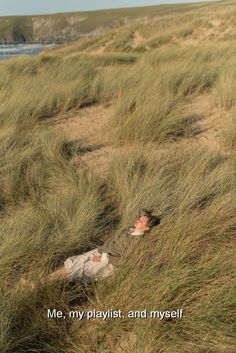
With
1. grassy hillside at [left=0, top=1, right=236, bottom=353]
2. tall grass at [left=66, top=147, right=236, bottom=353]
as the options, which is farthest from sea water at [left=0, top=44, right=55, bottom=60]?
tall grass at [left=66, top=147, right=236, bottom=353]

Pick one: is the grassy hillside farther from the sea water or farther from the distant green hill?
the distant green hill

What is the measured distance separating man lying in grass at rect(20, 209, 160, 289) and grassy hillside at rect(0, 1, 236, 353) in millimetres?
74

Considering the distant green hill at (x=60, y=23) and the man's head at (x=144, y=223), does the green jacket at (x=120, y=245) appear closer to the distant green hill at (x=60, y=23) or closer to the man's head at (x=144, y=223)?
the man's head at (x=144, y=223)

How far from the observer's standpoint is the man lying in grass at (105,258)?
2.66 m

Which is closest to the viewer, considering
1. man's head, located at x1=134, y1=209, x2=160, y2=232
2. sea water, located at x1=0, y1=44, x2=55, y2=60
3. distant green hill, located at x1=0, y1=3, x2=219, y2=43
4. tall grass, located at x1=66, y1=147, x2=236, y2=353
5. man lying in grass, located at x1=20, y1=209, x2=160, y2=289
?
tall grass, located at x1=66, y1=147, x2=236, y2=353

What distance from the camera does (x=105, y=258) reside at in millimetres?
2744

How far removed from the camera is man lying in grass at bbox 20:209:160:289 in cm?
266

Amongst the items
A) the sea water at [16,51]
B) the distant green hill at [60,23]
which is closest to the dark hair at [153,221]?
the sea water at [16,51]

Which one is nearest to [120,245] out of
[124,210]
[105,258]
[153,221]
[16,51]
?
[105,258]

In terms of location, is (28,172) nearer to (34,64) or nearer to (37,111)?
(37,111)

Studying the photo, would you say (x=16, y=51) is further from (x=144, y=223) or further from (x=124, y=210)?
(x=144, y=223)

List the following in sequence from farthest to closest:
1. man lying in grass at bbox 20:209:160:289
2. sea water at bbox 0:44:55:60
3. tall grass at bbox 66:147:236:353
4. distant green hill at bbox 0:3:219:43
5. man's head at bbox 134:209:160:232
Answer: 1. distant green hill at bbox 0:3:219:43
2. sea water at bbox 0:44:55:60
3. man's head at bbox 134:209:160:232
4. man lying in grass at bbox 20:209:160:289
5. tall grass at bbox 66:147:236:353

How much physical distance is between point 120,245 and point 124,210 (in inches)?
23.6

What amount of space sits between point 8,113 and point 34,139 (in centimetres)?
130
